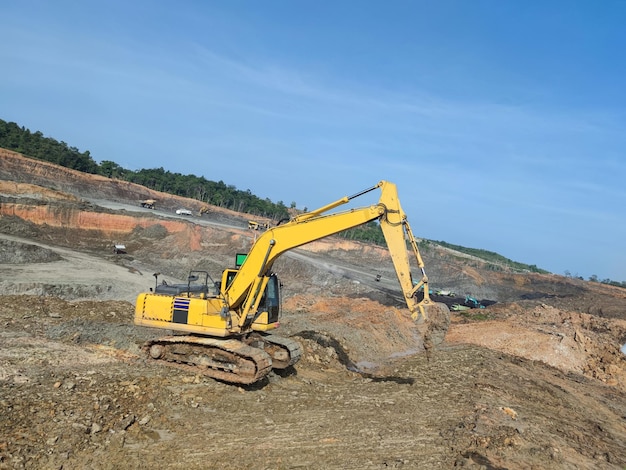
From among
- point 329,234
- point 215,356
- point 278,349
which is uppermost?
point 329,234

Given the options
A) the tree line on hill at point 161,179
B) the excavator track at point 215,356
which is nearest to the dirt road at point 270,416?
the excavator track at point 215,356

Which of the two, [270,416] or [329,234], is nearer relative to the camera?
[270,416]

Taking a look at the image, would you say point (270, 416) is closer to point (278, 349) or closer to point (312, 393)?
point (312, 393)

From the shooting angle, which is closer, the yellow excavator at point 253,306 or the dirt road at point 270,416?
the dirt road at point 270,416

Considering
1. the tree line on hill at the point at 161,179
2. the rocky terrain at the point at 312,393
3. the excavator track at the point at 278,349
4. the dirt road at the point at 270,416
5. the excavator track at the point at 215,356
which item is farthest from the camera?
the tree line on hill at the point at 161,179

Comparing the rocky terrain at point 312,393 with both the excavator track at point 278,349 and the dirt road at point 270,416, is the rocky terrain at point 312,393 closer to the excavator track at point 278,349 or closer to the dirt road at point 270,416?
the dirt road at point 270,416

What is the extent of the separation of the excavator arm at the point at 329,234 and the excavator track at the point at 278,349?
731mm

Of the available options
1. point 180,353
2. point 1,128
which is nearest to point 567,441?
point 180,353

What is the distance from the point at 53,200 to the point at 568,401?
125 feet

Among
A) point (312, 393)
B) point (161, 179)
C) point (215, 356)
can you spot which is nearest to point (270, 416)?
point (312, 393)

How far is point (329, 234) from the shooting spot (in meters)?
9.70

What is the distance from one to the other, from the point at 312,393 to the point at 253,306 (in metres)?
2.17

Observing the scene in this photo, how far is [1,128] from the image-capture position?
53.8 meters

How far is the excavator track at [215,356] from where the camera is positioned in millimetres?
9461
